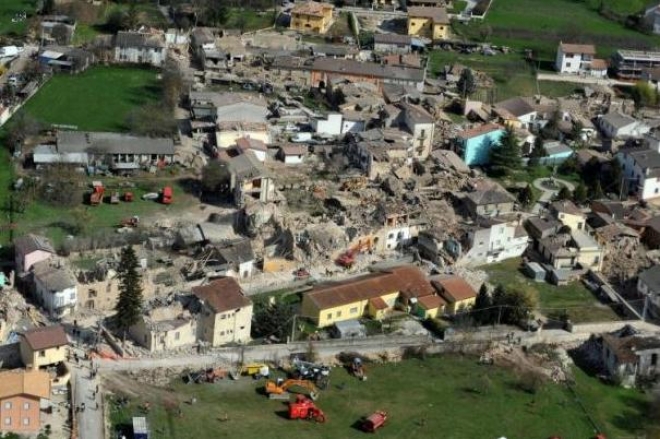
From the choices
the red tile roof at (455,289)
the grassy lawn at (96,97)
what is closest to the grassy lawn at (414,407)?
the red tile roof at (455,289)

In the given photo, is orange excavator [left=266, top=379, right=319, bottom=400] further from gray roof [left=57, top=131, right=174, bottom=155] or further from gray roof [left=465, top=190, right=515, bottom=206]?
gray roof [left=57, top=131, right=174, bottom=155]

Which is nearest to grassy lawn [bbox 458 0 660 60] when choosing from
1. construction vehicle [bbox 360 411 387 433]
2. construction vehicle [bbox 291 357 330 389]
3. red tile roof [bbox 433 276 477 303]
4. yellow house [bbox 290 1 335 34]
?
yellow house [bbox 290 1 335 34]

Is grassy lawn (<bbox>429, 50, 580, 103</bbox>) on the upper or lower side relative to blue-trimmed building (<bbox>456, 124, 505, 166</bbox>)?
upper

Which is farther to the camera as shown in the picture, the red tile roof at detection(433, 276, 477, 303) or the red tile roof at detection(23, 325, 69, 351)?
the red tile roof at detection(433, 276, 477, 303)

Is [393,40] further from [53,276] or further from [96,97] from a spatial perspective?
[53,276]

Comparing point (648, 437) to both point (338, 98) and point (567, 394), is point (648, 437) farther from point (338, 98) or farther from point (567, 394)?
point (338, 98)

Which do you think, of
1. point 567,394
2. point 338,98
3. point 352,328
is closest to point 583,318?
point 567,394
